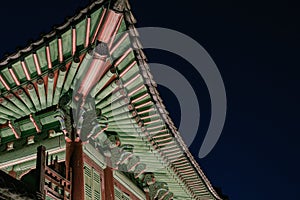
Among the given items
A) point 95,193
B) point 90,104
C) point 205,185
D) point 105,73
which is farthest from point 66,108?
point 205,185

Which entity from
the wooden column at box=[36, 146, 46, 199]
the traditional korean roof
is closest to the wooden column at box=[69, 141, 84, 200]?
the traditional korean roof

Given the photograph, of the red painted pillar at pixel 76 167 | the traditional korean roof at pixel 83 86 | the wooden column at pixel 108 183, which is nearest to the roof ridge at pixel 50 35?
the traditional korean roof at pixel 83 86

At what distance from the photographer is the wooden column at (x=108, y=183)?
29.7 ft

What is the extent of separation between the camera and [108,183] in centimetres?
922

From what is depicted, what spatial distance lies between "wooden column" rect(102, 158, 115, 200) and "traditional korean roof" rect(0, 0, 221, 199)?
83 cm

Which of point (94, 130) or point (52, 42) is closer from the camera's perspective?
point (52, 42)

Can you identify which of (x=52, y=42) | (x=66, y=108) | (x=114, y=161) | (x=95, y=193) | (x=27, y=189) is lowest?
(x=27, y=189)

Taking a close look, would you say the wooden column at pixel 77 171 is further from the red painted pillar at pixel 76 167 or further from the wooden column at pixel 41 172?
the wooden column at pixel 41 172

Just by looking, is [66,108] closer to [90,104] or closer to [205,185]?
[90,104]

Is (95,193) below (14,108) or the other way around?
below

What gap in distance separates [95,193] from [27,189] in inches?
133

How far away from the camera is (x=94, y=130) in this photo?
8.58 meters

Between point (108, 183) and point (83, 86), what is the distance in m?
2.66

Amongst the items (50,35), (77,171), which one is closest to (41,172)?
(77,171)
